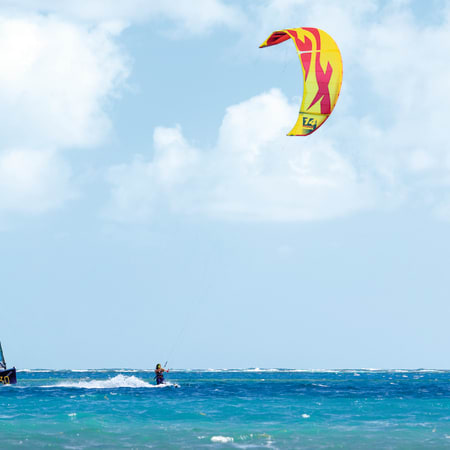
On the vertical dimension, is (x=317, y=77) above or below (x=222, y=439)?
above

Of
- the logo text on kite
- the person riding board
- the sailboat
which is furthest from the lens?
the sailboat

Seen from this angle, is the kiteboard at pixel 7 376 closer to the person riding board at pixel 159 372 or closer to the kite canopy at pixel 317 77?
the person riding board at pixel 159 372

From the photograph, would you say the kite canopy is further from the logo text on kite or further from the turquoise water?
the turquoise water

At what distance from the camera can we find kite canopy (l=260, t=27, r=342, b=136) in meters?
23.1

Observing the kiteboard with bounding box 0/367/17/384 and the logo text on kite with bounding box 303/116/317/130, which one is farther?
the kiteboard with bounding box 0/367/17/384

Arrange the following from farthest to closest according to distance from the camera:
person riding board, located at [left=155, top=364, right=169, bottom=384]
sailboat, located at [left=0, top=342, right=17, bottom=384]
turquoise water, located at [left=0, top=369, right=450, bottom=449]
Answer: sailboat, located at [left=0, top=342, right=17, bottom=384]
person riding board, located at [left=155, top=364, right=169, bottom=384]
turquoise water, located at [left=0, top=369, right=450, bottom=449]

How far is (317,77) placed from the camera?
23547mm

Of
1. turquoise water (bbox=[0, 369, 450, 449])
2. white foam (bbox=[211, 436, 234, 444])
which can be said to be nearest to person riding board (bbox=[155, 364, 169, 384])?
turquoise water (bbox=[0, 369, 450, 449])

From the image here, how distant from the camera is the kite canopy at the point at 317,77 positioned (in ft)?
75.9

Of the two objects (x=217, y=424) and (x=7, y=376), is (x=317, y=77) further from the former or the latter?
(x=7, y=376)

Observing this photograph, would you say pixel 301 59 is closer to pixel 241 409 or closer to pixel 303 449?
pixel 303 449

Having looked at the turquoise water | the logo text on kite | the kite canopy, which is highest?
the kite canopy

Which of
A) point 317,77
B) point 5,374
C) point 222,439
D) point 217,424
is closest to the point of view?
point 222,439

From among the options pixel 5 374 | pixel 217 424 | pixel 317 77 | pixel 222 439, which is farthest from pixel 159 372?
pixel 317 77
